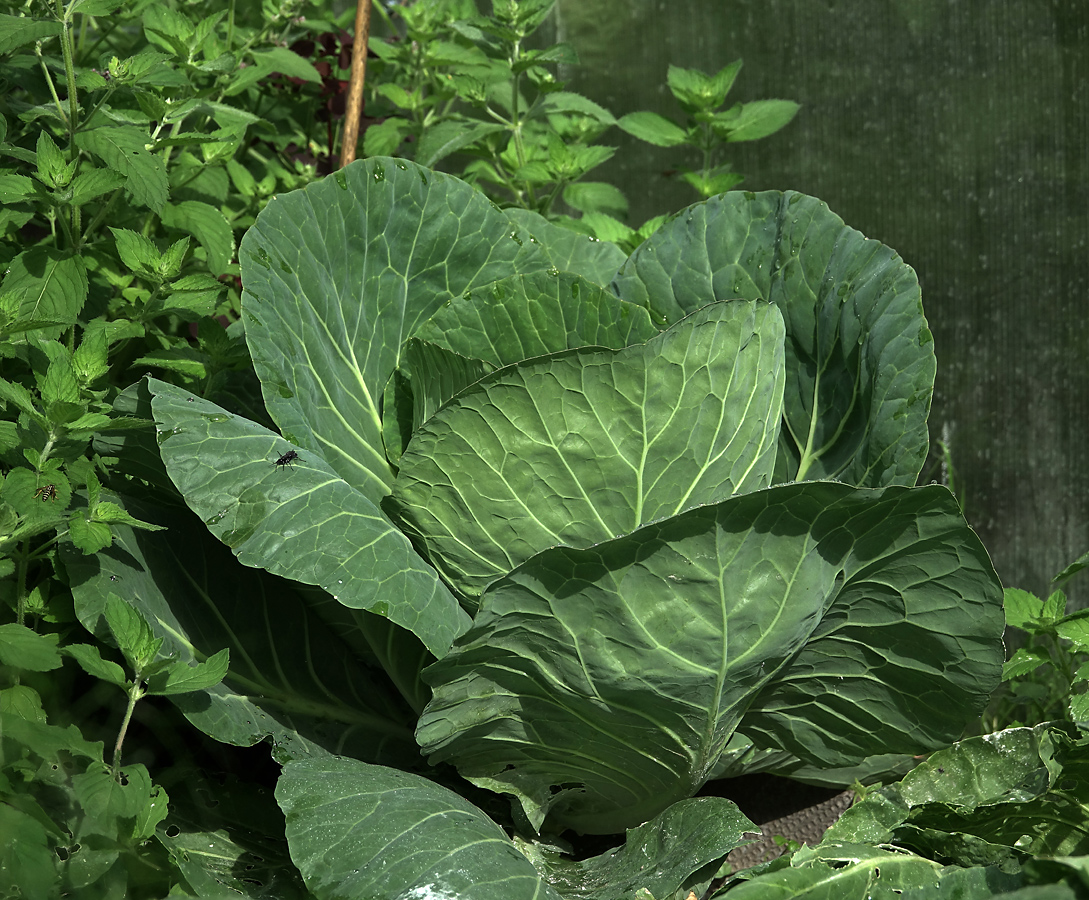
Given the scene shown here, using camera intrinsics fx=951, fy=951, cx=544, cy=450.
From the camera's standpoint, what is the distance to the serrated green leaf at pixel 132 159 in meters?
1.56

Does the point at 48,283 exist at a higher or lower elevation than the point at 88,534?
higher

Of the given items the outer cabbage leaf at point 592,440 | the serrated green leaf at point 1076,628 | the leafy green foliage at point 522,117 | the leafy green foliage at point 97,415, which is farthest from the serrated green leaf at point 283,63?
the serrated green leaf at point 1076,628

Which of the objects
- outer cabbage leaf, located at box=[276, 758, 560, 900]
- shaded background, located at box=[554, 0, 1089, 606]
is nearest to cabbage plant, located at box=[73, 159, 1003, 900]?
outer cabbage leaf, located at box=[276, 758, 560, 900]

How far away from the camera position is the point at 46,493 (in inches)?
52.3

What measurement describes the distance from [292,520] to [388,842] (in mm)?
471

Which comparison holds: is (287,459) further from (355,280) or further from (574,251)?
(574,251)

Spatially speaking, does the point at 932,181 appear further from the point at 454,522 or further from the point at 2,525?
the point at 2,525

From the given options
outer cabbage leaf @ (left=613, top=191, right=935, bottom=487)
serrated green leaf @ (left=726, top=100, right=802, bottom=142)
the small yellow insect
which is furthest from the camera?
serrated green leaf @ (left=726, top=100, right=802, bottom=142)

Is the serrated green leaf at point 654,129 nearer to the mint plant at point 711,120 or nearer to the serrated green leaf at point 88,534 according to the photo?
the mint plant at point 711,120

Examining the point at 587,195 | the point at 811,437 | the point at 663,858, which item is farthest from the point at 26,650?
the point at 587,195

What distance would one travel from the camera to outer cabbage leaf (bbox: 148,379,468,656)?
1372mm

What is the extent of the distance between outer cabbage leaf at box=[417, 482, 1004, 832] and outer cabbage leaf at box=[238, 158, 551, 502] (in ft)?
1.65

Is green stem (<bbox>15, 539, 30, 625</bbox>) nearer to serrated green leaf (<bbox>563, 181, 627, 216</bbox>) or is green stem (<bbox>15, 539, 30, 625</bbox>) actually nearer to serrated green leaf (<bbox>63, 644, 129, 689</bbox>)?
serrated green leaf (<bbox>63, 644, 129, 689</bbox>)

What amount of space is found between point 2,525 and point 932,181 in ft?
8.23
